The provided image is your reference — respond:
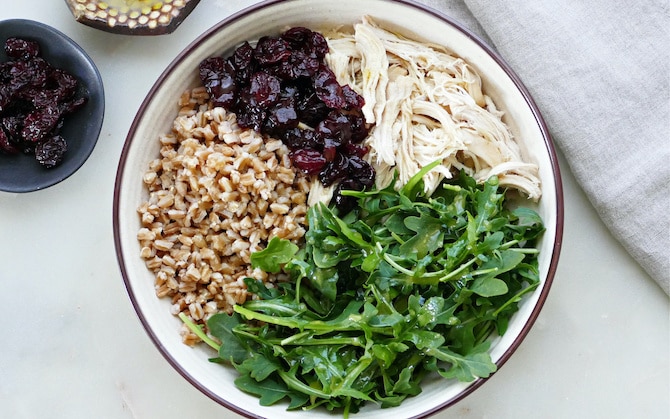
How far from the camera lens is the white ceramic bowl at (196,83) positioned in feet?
6.84

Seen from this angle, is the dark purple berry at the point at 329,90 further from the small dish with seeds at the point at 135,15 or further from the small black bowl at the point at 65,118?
the small black bowl at the point at 65,118

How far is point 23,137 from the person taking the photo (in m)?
2.34

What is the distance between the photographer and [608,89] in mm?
2346

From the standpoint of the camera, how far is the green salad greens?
1967 millimetres

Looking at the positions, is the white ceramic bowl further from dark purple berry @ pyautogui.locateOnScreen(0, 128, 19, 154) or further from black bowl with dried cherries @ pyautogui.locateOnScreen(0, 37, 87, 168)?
dark purple berry @ pyautogui.locateOnScreen(0, 128, 19, 154)

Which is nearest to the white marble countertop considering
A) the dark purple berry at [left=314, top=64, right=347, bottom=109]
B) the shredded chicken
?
the shredded chicken

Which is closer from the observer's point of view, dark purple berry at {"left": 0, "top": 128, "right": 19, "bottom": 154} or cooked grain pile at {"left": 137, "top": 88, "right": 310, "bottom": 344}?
cooked grain pile at {"left": 137, "top": 88, "right": 310, "bottom": 344}

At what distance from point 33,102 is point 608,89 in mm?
1955

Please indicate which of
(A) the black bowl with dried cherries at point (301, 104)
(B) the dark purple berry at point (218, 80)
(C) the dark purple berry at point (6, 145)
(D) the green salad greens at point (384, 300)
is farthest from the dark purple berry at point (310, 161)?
(C) the dark purple berry at point (6, 145)

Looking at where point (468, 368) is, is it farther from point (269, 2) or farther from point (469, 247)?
point (269, 2)

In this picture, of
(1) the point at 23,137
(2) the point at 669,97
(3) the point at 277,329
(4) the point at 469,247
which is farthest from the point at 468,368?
(1) the point at 23,137

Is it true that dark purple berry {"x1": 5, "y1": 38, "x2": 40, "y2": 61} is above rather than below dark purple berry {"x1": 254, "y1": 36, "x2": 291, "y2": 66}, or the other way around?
below

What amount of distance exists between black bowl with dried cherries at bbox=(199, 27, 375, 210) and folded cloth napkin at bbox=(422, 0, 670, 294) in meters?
0.63

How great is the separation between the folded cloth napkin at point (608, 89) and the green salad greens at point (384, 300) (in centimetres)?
42
